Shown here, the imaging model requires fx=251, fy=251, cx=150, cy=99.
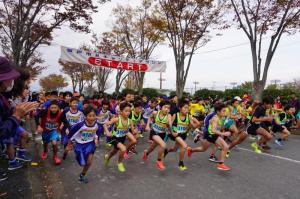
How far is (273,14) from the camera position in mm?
12797

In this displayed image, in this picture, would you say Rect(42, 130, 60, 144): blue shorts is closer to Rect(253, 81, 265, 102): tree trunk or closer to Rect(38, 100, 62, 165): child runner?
Rect(38, 100, 62, 165): child runner

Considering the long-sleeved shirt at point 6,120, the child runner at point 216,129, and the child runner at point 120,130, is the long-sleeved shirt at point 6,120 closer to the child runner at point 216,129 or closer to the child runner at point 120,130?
the child runner at point 120,130

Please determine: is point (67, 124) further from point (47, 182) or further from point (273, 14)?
point (273, 14)

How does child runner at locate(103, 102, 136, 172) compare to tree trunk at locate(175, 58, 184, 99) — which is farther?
tree trunk at locate(175, 58, 184, 99)

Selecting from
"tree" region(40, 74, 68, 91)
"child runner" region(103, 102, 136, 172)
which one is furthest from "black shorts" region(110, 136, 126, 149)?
"tree" region(40, 74, 68, 91)

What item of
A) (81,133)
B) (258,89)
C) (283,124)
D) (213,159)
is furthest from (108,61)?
(81,133)

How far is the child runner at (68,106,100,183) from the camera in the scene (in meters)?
4.93

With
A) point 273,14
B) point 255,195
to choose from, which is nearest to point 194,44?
point 273,14

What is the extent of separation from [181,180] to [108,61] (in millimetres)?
12231

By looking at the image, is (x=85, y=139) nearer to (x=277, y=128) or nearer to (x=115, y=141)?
(x=115, y=141)

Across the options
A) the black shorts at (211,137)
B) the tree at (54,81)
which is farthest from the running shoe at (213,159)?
the tree at (54,81)

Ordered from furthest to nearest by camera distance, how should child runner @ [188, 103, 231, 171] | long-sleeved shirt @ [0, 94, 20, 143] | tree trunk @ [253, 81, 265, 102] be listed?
tree trunk @ [253, 81, 265, 102]
child runner @ [188, 103, 231, 171]
long-sleeved shirt @ [0, 94, 20, 143]

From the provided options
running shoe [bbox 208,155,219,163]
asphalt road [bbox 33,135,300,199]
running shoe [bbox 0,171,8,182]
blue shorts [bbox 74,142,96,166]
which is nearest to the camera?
asphalt road [bbox 33,135,300,199]

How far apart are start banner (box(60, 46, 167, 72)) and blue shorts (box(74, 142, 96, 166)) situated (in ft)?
35.0
